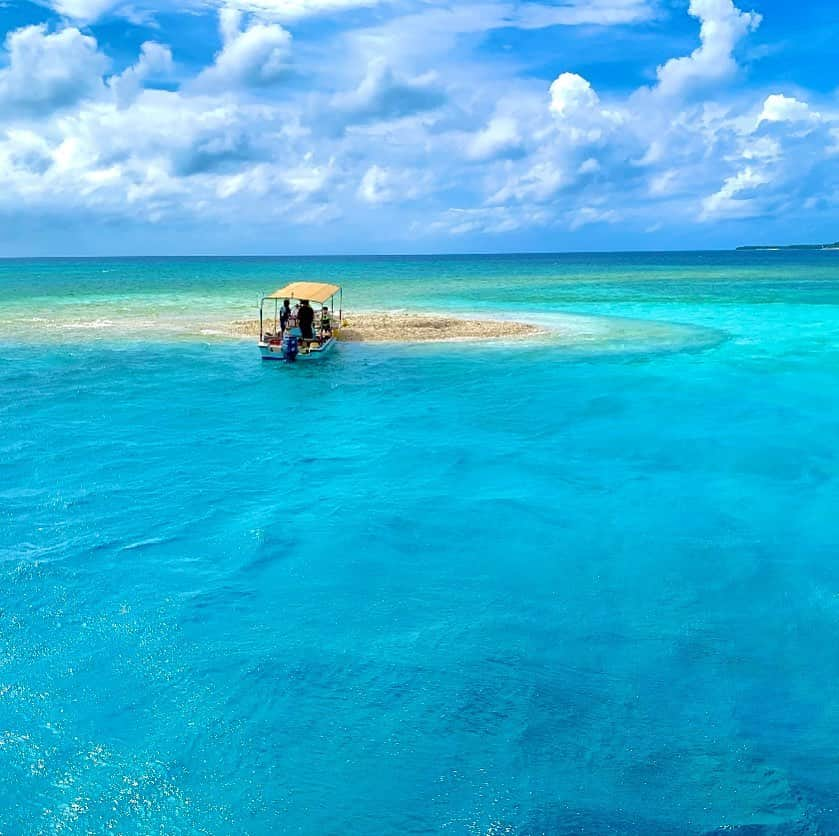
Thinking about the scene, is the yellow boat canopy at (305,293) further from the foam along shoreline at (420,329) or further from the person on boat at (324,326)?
the foam along shoreline at (420,329)

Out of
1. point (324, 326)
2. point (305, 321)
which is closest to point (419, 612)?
point (305, 321)

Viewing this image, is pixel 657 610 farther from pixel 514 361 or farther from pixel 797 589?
pixel 514 361

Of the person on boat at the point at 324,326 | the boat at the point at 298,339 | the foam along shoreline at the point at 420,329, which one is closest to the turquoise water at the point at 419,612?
the boat at the point at 298,339

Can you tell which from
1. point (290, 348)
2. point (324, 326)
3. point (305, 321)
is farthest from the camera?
point (324, 326)

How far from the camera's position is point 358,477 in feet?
59.4

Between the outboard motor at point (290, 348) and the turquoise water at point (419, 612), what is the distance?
562 cm

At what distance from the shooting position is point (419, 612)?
11.9 m

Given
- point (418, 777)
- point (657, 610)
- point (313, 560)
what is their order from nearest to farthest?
point (418, 777), point (657, 610), point (313, 560)

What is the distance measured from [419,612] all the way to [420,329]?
30.5 m

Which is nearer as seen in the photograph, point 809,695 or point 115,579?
point 809,695

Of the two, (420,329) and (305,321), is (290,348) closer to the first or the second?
(305,321)

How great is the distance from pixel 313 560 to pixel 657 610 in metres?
5.77

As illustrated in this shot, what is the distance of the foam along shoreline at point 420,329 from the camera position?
128ft

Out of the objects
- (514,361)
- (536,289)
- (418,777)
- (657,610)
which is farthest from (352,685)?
(536,289)
